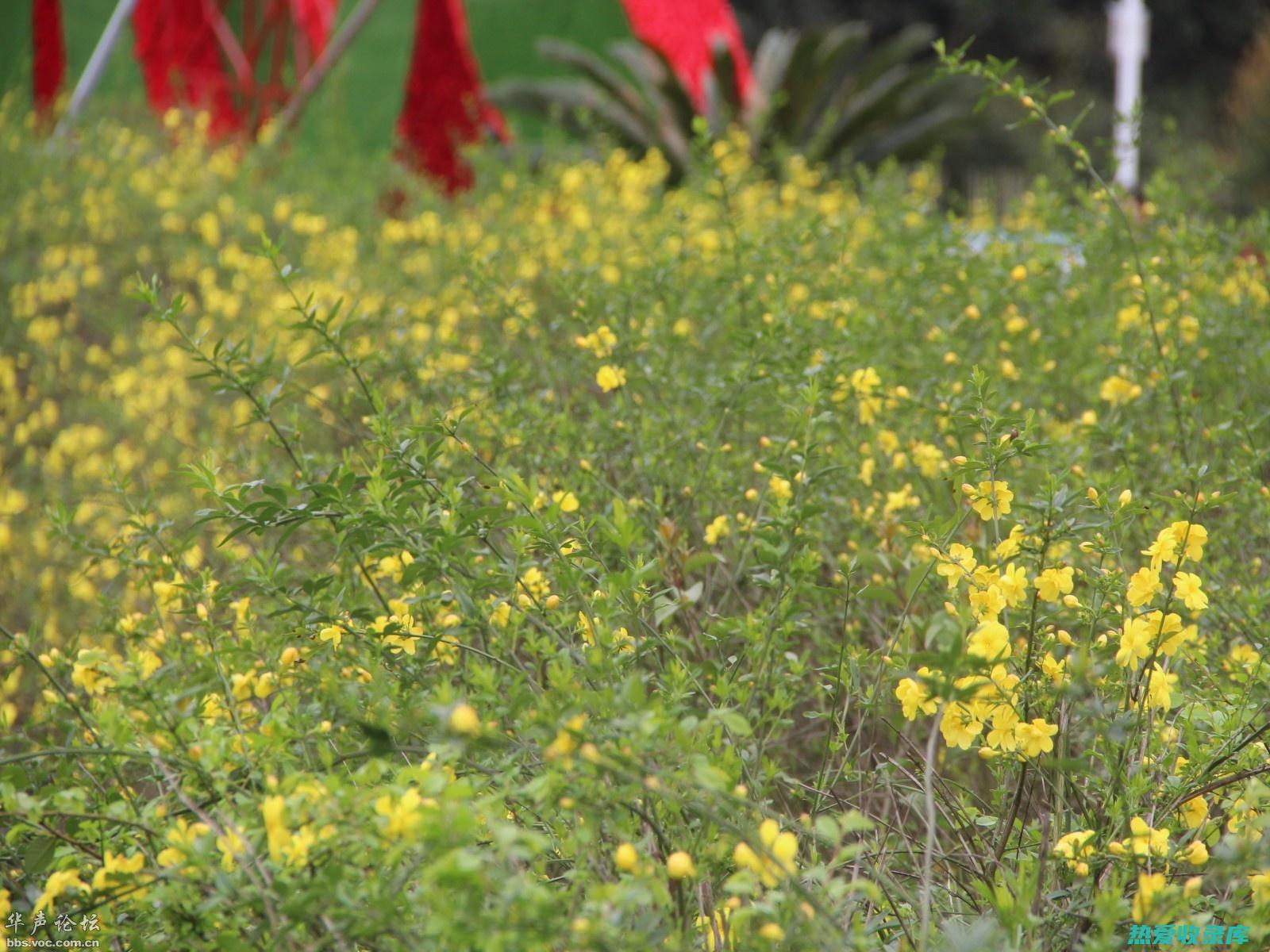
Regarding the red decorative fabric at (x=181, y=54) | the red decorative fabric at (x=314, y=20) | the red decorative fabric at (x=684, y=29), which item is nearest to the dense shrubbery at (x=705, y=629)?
the red decorative fabric at (x=181, y=54)

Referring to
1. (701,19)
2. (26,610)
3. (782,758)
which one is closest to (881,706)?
(782,758)

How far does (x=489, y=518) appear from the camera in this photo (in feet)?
6.24

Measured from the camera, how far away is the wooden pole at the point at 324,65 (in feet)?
36.3

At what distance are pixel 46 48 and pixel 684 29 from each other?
5.90m

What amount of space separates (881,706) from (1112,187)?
75.6 inches

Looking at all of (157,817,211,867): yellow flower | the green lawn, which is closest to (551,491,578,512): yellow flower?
(157,817,211,867): yellow flower

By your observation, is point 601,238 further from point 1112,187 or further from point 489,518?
point 489,518

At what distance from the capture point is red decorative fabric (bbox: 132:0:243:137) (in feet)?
36.6

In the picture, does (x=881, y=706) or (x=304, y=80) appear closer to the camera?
(x=881, y=706)

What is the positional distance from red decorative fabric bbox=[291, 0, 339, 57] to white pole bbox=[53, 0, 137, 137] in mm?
1417

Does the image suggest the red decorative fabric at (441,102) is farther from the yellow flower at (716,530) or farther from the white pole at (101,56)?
the yellow flower at (716,530)

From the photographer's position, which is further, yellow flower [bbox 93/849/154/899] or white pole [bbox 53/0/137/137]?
white pole [bbox 53/0/137/137]

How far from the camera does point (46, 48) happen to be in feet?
37.5

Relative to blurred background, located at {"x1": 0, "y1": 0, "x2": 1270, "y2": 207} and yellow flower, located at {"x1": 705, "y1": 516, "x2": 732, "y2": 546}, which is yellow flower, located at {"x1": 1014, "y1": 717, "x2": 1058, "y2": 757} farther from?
blurred background, located at {"x1": 0, "y1": 0, "x2": 1270, "y2": 207}
